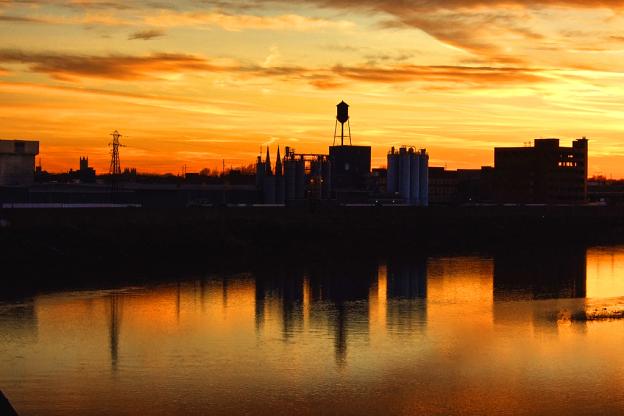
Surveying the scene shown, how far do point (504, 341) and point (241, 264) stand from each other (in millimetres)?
45007

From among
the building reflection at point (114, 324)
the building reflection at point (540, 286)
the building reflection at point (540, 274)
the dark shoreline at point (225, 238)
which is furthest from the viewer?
the dark shoreline at point (225, 238)

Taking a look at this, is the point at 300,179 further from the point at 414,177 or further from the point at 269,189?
the point at 414,177

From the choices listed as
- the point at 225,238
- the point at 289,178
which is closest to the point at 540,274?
the point at 225,238

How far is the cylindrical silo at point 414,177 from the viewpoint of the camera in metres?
160

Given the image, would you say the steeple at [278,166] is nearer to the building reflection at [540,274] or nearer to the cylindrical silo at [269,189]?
the cylindrical silo at [269,189]

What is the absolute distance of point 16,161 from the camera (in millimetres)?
145625

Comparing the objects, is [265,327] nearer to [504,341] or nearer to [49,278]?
[504,341]

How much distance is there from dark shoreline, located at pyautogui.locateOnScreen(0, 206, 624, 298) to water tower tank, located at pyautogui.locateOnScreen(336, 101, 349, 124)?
2003 centimetres

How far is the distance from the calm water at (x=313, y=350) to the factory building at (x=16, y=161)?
248 feet

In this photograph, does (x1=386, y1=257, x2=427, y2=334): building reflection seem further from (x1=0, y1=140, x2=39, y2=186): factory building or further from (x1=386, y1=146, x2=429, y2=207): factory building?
(x1=0, y1=140, x2=39, y2=186): factory building

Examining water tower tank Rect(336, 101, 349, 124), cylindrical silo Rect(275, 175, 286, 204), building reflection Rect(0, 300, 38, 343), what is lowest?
building reflection Rect(0, 300, 38, 343)

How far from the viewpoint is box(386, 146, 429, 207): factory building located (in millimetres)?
160000

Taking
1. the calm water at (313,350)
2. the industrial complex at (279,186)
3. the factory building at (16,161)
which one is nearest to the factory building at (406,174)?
the industrial complex at (279,186)

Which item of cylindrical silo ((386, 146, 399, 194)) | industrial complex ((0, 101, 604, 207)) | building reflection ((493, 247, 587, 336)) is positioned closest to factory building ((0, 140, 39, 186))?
industrial complex ((0, 101, 604, 207))
